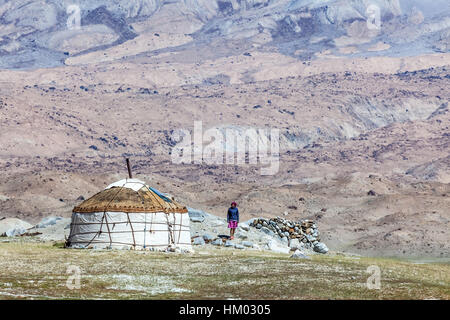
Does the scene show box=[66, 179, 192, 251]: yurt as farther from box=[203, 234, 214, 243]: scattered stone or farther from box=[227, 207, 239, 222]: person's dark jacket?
box=[203, 234, 214, 243]: scattered stone

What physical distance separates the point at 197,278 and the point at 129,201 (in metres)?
13.1

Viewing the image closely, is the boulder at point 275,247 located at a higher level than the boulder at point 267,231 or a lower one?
lower

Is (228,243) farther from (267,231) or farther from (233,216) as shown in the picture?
(267,231)

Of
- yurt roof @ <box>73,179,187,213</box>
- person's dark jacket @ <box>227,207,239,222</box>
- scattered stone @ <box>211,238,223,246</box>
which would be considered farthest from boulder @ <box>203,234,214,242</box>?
yurt roof @ <box>73,179,187,213</box>

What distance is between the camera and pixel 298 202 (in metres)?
88.3

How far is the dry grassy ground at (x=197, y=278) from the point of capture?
18.5m

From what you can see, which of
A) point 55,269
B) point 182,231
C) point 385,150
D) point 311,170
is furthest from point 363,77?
point 55,269

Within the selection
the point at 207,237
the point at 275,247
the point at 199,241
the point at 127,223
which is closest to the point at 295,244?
the point at 275,247

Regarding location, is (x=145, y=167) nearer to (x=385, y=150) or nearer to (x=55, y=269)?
(x=385, y=150)

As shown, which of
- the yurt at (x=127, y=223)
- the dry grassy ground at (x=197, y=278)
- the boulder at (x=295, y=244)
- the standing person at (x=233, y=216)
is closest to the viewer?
the dry grassy ground at (x=197, y=278)

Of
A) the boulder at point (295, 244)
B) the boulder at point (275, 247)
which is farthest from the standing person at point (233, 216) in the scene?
the boulder at point (295, 244)

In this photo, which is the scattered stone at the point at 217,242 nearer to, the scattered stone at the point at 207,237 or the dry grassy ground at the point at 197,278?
the scattered stone at the point at 207,237

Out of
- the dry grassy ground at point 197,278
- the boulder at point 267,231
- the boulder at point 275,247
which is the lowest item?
the dry grassy ground at point 197,278
